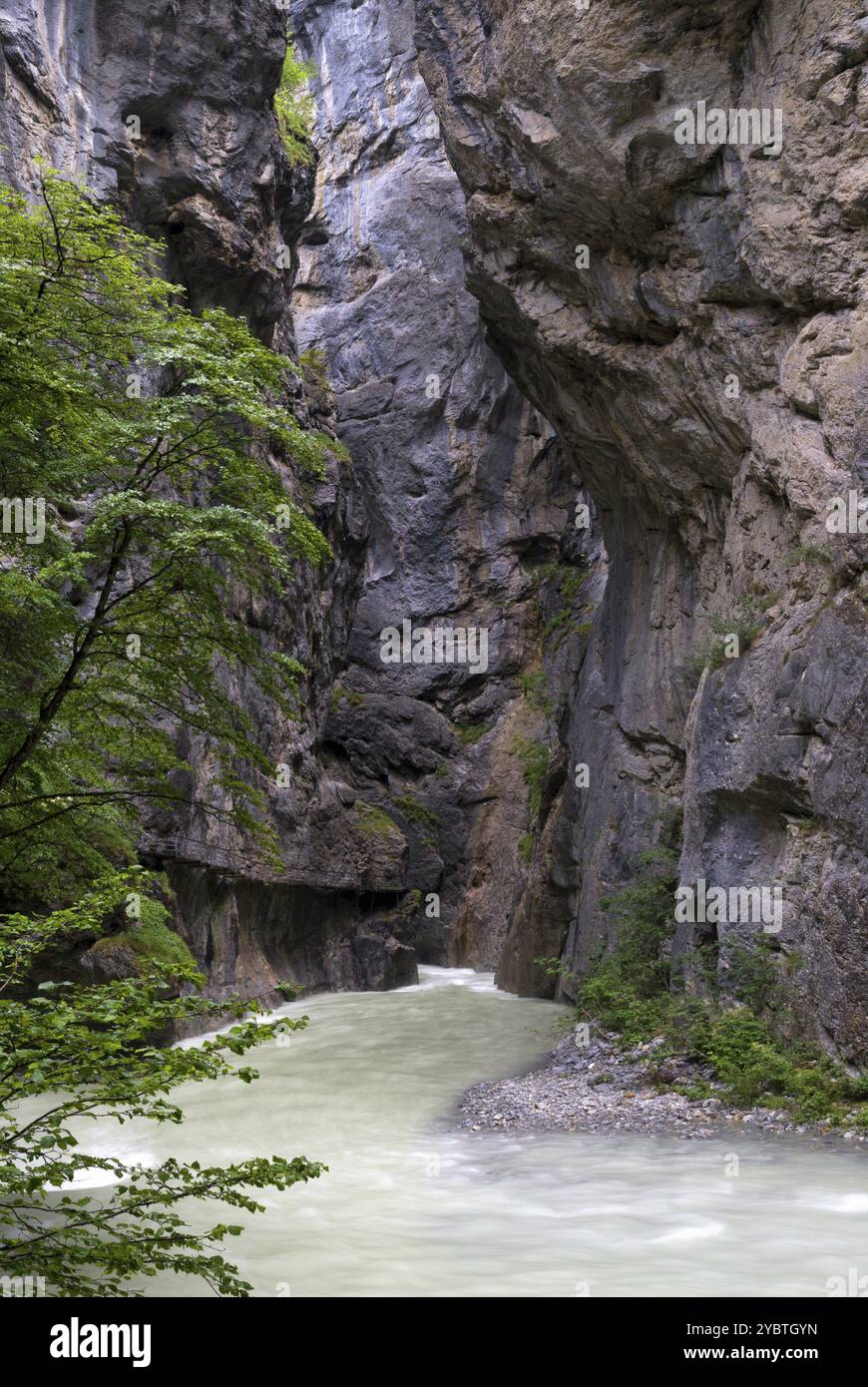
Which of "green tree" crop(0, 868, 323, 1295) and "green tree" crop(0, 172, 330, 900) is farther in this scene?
"green tree" crop(0, 172, 330, 900)

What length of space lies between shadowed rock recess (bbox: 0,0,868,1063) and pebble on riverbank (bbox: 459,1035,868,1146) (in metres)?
1.30

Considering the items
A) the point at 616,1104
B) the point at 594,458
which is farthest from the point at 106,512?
the point at 594,458

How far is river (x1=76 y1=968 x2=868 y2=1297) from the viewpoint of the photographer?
261 inches

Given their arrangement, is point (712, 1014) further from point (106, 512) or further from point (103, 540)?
point (106, 512)

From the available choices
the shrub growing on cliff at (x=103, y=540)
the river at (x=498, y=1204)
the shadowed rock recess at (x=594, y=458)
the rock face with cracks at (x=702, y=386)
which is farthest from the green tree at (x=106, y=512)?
the rock face with cracks at (x=702, y=386)

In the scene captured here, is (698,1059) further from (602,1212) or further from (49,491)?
(49,491)

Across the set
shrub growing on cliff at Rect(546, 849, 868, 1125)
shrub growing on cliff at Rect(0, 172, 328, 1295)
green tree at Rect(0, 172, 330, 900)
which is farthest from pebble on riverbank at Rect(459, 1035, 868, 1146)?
green tree at Rect(0, 172, 330, 900)

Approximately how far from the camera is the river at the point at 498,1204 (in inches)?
261

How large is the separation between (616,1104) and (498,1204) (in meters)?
3.80

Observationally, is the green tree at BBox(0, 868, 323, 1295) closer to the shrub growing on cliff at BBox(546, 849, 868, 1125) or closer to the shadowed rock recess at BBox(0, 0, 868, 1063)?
the shrub growing on cliff at BBox(546, 849, 868, 1125)

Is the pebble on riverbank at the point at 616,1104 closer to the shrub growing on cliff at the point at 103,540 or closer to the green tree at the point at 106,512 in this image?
the shrub growing on cliff at the point at 103,540

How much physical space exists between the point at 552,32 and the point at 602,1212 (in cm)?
1618

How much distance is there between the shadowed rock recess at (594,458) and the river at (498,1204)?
9.21 feet

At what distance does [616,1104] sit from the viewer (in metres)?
11.9
